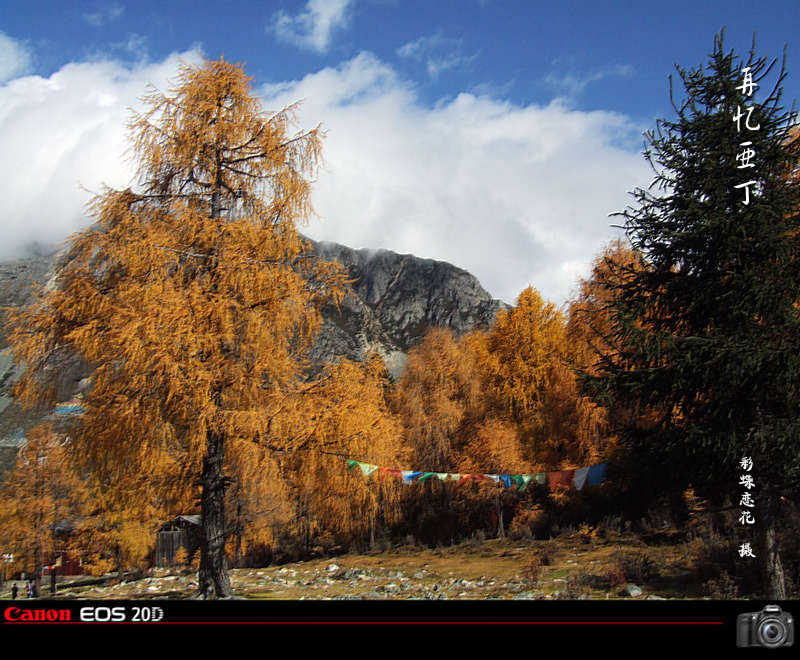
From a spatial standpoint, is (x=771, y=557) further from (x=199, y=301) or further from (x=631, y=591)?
(x=199, y=301)

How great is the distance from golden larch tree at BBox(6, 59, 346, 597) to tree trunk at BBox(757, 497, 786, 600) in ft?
24.3

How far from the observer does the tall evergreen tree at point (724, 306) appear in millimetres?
8141

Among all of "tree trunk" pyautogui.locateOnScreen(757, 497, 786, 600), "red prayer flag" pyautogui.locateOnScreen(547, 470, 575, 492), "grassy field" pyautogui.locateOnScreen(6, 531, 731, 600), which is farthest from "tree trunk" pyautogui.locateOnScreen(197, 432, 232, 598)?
"red prayer flag" pyautogui.locateOnScreen(547, 470, 575, 492)

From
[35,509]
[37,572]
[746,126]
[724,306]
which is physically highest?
[746,126]

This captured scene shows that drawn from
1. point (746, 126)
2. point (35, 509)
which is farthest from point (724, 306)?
point (35, 509)

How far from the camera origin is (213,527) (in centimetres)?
877

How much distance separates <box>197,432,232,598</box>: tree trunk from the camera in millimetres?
8594

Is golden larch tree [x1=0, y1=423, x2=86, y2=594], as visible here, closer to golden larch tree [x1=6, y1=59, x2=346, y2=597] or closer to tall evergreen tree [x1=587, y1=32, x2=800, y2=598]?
golden larch tree [x1=6, y1=59, x2=346, y2=597]

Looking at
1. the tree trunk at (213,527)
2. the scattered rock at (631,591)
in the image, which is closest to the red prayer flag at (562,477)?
the scattered rock at (631,591)

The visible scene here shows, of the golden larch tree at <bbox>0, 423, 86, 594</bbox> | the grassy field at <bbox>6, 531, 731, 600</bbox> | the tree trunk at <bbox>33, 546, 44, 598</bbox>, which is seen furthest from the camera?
the golden larch tree at <bbox>0, 423, 86, 594</bbox>
